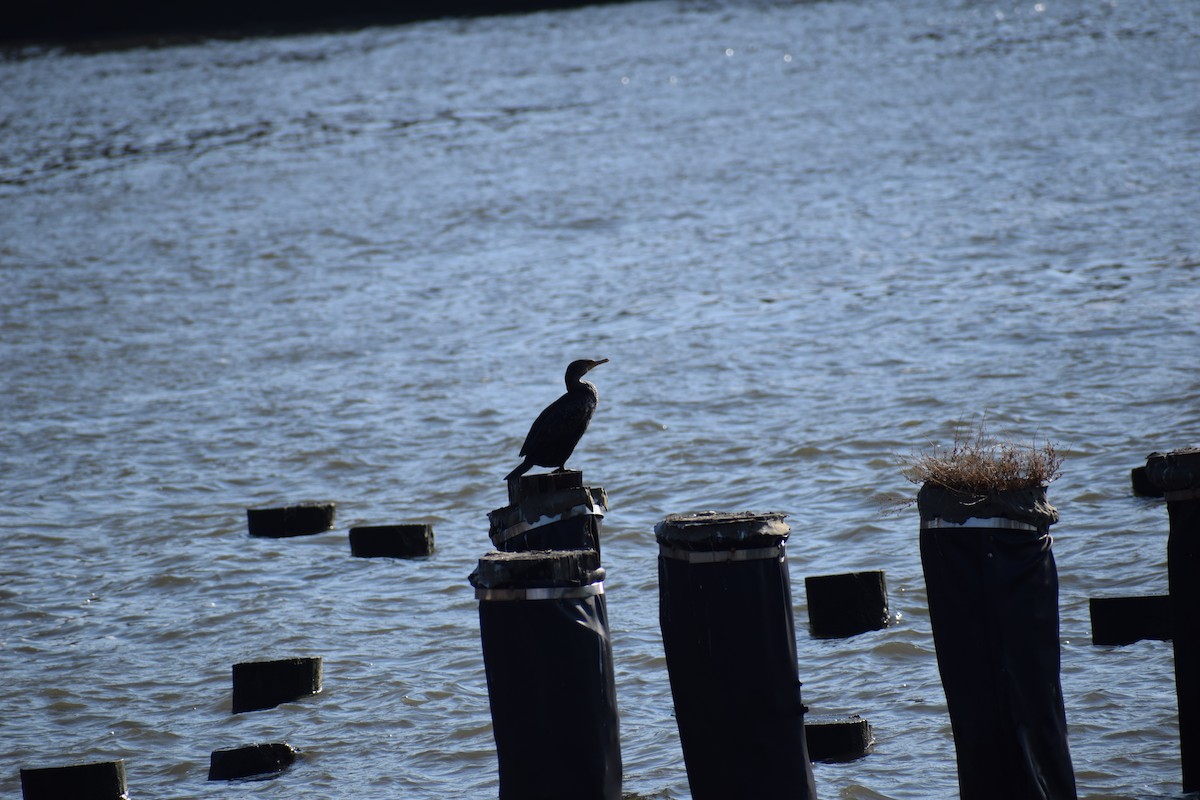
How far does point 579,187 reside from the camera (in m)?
21.9

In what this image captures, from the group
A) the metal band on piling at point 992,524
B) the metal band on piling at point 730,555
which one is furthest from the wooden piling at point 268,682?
the metal band on piling at point 992,524

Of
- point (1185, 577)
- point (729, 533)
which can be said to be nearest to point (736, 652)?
point (729, 533)

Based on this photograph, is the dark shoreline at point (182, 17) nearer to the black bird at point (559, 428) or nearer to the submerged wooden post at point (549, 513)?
the black bird at point (559, 428)

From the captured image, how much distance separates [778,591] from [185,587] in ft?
17.8

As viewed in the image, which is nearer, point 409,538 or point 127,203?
point 409,538

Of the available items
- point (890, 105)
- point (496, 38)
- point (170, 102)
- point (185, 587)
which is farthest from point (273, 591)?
point (496, 38)

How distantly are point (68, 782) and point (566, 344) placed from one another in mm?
9405

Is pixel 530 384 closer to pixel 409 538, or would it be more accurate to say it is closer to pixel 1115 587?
pixel 409 538

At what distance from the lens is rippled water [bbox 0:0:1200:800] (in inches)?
294

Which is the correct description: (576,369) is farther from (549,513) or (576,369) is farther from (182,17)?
(182,17)

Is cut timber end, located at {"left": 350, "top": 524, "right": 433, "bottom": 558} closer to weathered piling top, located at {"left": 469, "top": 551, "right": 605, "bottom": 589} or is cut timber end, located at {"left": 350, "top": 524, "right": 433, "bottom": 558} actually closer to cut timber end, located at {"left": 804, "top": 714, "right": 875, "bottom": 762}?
cut timber end, located at {"left": 804, "top": 714, "right": 875, "bottom": 762}

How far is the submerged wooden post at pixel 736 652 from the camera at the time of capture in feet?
16.5

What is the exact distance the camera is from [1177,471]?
5277mm

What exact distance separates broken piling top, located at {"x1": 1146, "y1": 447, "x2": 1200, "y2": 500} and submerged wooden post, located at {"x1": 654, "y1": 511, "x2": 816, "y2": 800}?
4.36 ft
